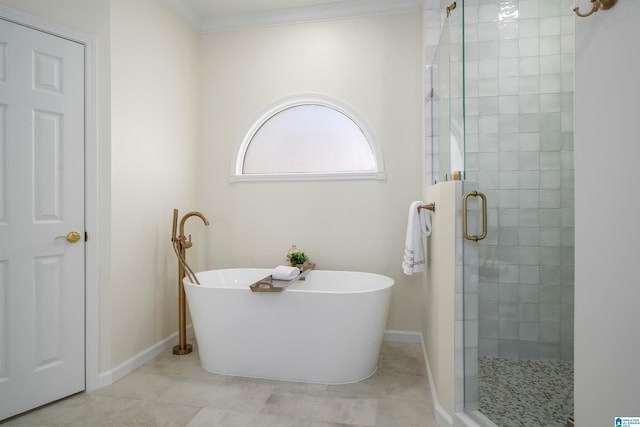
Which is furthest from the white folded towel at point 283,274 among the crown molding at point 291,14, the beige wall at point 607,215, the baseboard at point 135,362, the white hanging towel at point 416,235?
the crown molding at point 291,14

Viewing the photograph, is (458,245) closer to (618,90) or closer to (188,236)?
(618,90)

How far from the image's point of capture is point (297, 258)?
Result: 309 cm

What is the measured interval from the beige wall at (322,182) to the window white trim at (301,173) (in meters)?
0.05

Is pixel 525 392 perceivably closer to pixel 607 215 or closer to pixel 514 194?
pixel 514 194

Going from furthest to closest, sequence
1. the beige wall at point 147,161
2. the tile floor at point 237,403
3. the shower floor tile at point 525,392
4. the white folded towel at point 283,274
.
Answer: the white folded towel at point 283,274 → the beige wall at point 147,161 → the tile floor at point 237,403 → the shower floor tile at point 525,392

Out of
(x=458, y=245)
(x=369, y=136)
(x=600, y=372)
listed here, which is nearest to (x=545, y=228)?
(x=458, y=245)

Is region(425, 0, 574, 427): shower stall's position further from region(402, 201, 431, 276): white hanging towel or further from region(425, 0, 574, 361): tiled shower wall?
region(402, 201, 431, 276): white hanging towel

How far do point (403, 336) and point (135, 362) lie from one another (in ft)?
6.91

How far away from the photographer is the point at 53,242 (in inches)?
84.0

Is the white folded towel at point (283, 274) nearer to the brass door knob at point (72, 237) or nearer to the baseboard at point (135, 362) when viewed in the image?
the baseboard at point (135, 362)

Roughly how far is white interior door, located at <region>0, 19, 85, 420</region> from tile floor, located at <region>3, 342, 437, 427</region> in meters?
0.22

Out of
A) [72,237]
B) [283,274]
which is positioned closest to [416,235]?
[283,274]

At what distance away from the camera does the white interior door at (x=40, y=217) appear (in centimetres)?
196

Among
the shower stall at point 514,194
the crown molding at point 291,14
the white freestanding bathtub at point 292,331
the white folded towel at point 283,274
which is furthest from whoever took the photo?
the crown molding at point 291,14
